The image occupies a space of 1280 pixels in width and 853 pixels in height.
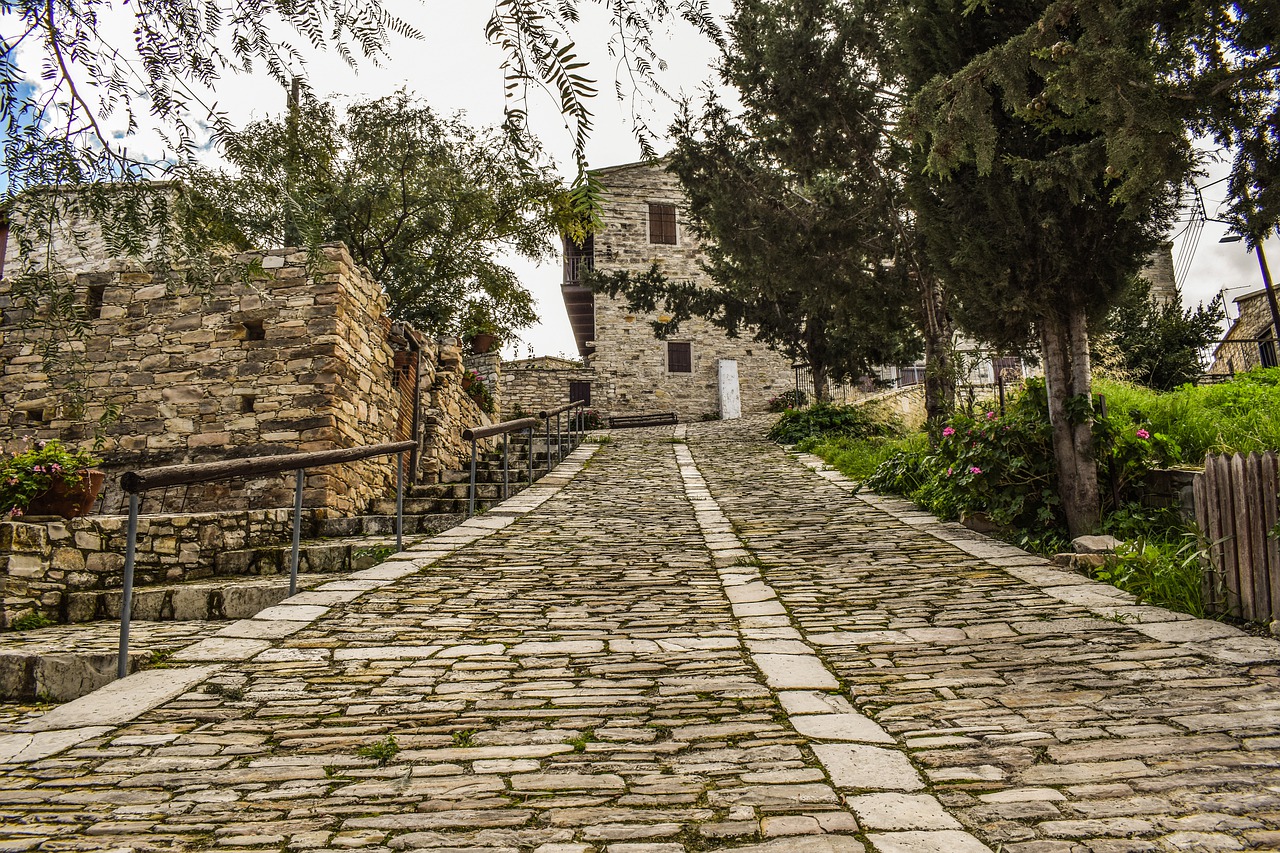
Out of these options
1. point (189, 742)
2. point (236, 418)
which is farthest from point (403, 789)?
point (236, 418)

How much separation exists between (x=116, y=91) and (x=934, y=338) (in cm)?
946

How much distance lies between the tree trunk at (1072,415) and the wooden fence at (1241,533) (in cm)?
152

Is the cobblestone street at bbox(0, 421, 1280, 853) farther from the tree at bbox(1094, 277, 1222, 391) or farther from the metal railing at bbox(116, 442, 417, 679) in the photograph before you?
the tree at bbox(1094, 277, 1222, 391)

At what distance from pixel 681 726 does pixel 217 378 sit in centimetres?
699

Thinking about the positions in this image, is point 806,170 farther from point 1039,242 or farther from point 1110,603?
point 1110,603

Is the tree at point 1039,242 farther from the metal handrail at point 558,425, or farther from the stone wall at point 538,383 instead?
the stone wall at point 538,383

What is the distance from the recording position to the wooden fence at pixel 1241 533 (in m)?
3.67

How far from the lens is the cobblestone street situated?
7.14 ft

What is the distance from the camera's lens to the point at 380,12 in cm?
225

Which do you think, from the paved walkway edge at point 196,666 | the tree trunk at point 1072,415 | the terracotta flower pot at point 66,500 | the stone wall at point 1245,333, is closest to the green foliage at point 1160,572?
the tree trunk at point 1072,415

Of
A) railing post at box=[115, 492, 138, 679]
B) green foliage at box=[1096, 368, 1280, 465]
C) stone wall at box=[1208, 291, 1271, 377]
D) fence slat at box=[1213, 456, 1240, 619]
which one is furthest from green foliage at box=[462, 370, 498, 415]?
stone wall at box=[1208, 291, 1271, 377]

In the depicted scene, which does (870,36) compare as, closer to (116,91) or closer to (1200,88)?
(1200,88)

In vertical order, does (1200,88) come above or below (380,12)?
above

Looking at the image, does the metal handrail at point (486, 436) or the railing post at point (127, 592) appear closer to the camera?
the railing post at point (127, 592)
